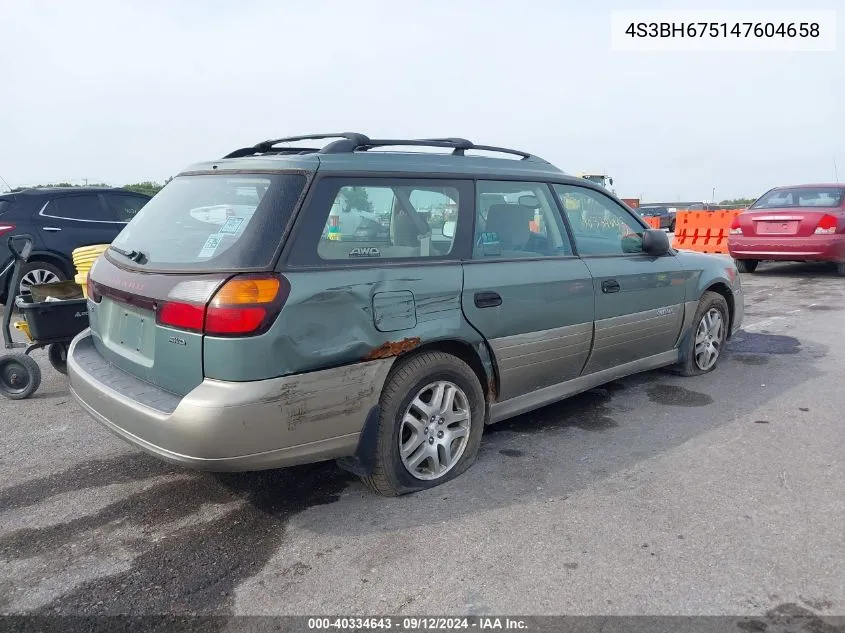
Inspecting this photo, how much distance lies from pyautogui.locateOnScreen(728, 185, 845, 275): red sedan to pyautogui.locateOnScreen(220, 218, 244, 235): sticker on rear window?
34.2ft

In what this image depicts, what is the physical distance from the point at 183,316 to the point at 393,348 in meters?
0.92

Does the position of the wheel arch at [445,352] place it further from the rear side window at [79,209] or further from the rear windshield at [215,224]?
the rear side window at [79,209]

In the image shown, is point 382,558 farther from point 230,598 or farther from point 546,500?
point 546,500

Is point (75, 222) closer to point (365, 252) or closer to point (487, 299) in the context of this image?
point (365, 252)

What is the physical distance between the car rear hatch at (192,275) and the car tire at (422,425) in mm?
780

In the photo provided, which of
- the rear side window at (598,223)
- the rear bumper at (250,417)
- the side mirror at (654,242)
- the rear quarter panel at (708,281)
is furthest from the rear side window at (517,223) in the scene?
the rear quarter panel at (708,281)

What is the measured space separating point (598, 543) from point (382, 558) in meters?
0.92

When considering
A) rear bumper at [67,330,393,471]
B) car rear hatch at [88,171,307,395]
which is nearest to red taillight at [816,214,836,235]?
rear bumper at [67,330,393,471]

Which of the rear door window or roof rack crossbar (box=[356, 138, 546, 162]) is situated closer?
the rear door window

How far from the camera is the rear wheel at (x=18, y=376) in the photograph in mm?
4988

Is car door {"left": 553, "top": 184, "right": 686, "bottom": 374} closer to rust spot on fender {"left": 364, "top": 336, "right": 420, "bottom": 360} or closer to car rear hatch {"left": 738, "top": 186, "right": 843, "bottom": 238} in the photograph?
Result: rust spot on fender {"left": 364, "top": 336, "right": 420, "bottom": 360}

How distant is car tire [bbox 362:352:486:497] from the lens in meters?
3.13

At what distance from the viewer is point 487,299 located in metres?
3.47

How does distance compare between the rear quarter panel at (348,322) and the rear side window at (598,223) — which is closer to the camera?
the rear quarter panel at (348,322)
